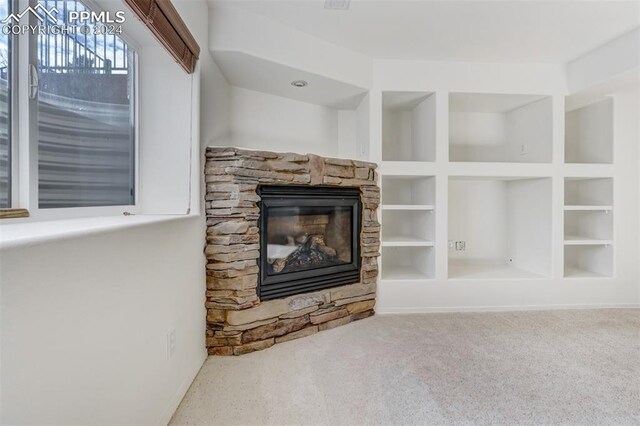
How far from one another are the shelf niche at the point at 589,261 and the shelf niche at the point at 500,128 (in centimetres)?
112

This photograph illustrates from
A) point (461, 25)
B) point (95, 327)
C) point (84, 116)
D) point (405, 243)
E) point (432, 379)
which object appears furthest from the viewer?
point (405, 243)

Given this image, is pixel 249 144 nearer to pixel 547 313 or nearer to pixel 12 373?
pixel 12 373

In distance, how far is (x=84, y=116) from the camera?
1.29 metres

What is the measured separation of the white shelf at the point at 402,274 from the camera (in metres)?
2.87

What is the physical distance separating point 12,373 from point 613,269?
4.26 m

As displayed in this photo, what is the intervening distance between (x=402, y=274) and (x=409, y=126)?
5.52ft

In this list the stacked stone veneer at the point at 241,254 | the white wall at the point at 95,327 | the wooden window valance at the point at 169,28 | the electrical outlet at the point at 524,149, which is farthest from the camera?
the electrical outlet at the point at 524,149

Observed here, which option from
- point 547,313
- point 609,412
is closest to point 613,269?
point 547,313

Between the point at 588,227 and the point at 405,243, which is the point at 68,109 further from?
the point at 588,227

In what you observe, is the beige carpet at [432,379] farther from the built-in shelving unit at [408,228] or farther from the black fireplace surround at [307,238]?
the built-in shelving unit at [408,228]

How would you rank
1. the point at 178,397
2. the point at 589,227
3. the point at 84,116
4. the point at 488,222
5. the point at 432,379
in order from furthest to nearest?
the point at 488,222 < the point at 589,227 < the point at 432,379 < the point at 178,397 < the point at 84,116

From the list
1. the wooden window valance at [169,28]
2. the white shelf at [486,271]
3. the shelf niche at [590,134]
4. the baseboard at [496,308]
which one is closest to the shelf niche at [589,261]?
the baseboard at [496,308]

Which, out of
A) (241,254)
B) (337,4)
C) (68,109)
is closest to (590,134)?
(337,4)

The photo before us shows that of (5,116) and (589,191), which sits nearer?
(5,116)
